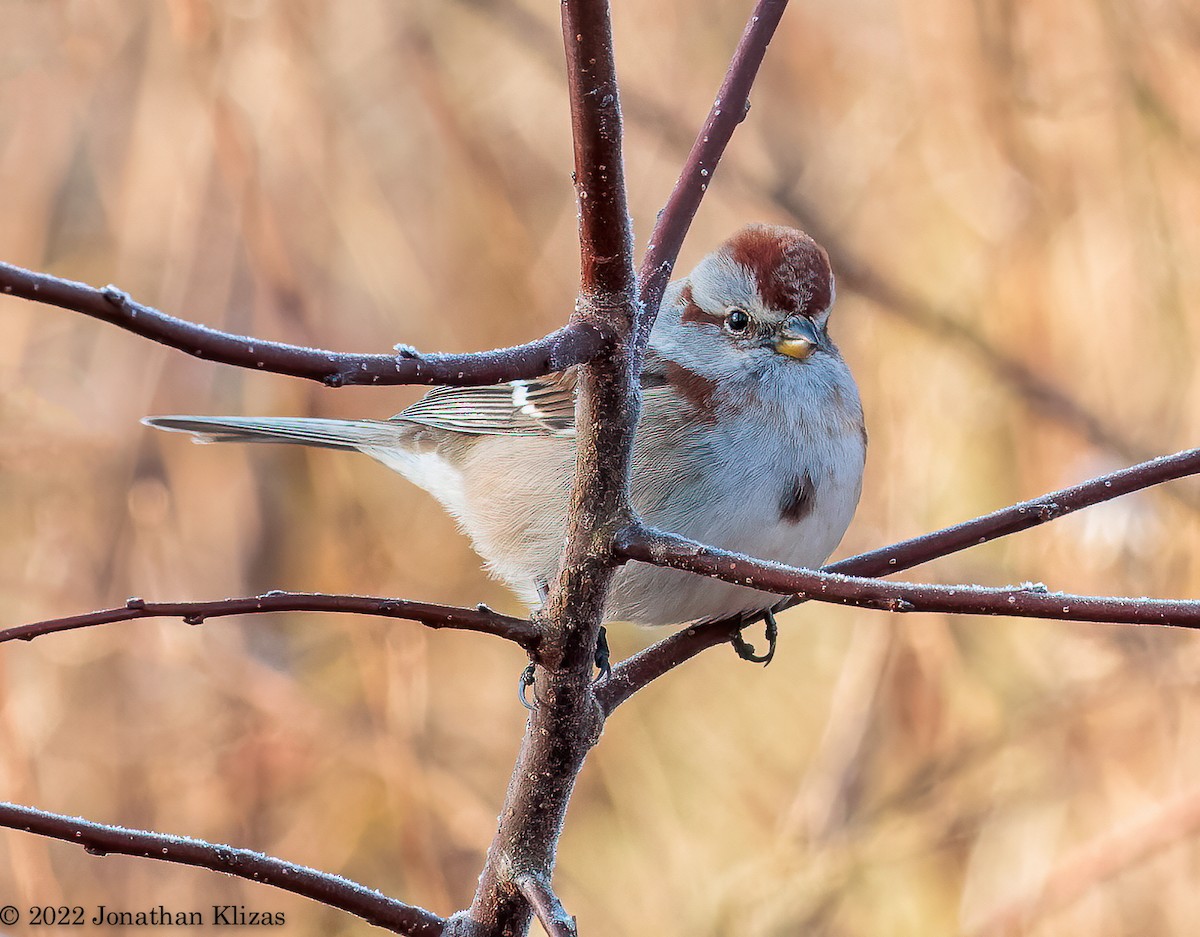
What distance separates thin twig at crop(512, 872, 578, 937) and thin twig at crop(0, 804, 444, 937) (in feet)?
0.34

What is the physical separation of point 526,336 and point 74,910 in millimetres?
1862

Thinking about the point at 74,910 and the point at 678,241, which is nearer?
the point at 678,241

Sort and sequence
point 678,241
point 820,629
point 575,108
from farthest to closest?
point 820,629 → point 678,241 → point 575,108

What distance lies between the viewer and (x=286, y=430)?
265 cm

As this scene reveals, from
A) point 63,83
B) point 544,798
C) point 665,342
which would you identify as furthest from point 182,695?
point 544,798

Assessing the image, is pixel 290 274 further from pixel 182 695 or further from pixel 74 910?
pixel 74 910

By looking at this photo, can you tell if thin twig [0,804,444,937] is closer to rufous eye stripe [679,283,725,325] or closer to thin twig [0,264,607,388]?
thin twig [0,264,607,388]

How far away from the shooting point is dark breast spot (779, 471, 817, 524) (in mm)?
1993

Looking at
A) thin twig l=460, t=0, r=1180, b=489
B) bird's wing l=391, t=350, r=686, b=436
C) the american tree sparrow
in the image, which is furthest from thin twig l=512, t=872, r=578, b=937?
thin twig l=460, t=0, r=1180, b=489

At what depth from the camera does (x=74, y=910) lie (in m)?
3.00

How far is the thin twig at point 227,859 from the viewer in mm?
941

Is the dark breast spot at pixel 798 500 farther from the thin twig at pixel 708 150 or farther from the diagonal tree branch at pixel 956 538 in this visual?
the thin twig at pixel 708 150

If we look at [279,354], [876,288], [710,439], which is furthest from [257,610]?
[876,288]

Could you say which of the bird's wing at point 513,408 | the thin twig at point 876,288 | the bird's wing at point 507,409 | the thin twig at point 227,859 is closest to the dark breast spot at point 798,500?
the bird's wing at point 513,408
